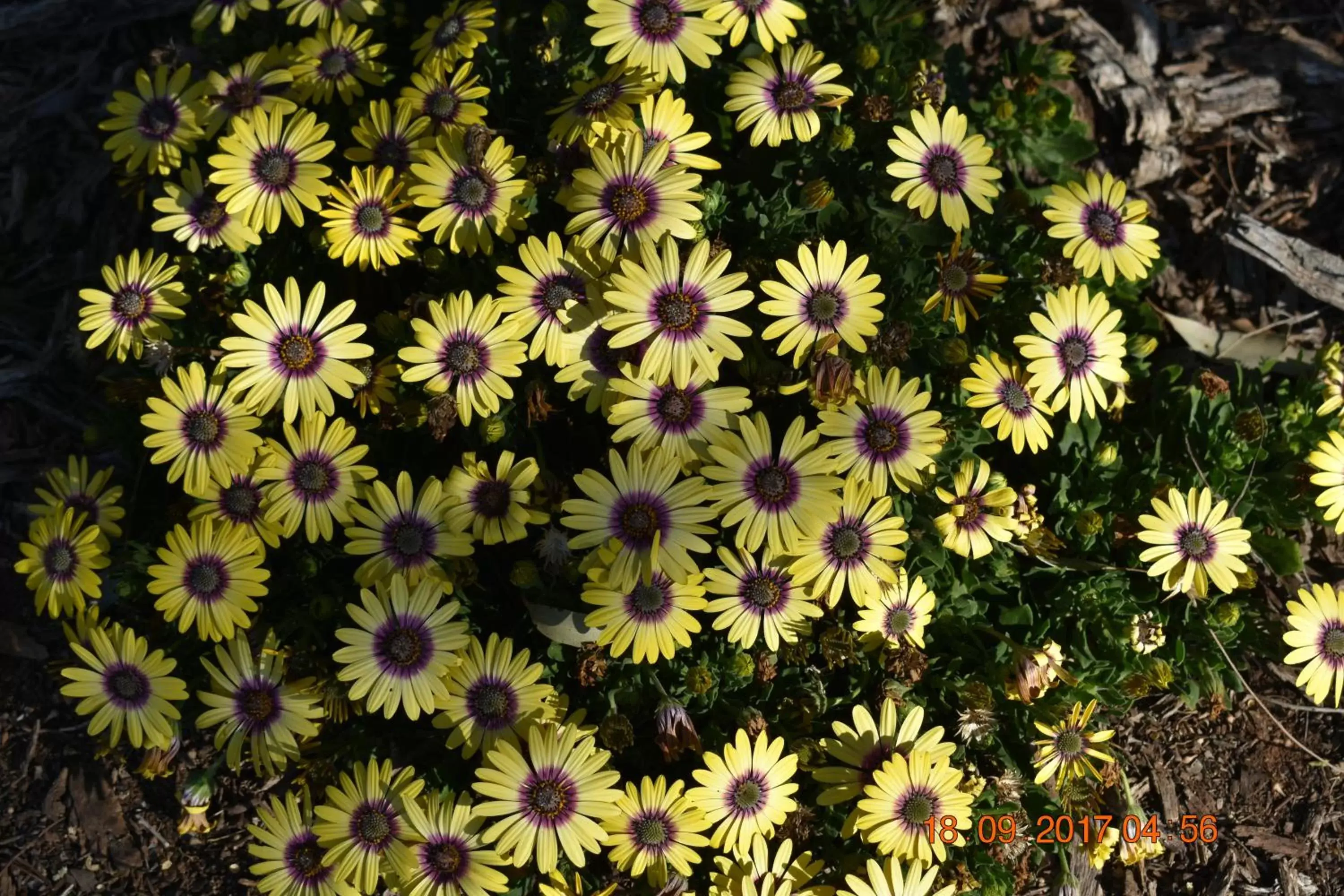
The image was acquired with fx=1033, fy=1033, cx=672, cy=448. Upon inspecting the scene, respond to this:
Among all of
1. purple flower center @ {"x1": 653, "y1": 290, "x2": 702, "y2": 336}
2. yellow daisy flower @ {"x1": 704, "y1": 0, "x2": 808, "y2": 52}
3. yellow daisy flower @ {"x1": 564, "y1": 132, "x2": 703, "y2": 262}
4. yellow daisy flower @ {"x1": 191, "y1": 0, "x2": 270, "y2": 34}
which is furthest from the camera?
yellow daisy flower @ {"x1": 191, "y1": 0, "x2": 270, "y2": 34}

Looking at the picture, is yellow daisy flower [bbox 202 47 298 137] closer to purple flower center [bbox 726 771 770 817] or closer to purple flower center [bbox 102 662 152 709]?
purple flower center [bbox 102 662 152 709]

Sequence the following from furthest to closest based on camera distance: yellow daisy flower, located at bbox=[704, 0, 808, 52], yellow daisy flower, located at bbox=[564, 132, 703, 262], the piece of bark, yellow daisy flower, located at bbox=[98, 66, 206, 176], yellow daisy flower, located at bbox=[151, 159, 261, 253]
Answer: the piece of bark < yellow daisy flower, located at bbox=[98, 66, 206, 176] < yellow daisy flower, located at bbox=[151, 159, 261, 253] < yellow daisy flower, located at bbox=[704, 0, 808, 52] < yellow daisy flower, located at bbox=[564, 132, 703, 262]

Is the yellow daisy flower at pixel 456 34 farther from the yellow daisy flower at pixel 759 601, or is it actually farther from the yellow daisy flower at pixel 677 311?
the yellow daisy flower at pixel 759 601

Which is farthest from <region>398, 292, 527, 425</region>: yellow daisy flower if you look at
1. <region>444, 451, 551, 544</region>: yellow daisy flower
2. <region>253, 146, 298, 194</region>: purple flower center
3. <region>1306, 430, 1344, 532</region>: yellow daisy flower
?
<region>1306, 430, 1344, 532</region>: yellow daisy flower

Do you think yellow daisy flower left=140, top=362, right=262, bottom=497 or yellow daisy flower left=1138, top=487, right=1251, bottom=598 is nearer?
yellow daisy flower left=140, top=362, right=262, bottom=497

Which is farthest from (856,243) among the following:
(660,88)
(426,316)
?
(426,316)

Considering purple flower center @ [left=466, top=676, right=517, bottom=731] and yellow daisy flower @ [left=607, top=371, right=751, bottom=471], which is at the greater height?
yellow daisy flower @ [left=607, top=371, right=751, bottom=471]

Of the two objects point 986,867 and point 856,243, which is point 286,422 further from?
point 986,867
